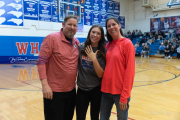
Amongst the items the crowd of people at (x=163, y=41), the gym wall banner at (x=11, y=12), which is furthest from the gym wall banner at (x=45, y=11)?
the crowd of people at (x=163, y=41)

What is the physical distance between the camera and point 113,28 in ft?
6.04

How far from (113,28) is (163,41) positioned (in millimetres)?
14895

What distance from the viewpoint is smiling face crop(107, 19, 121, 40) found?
72.5 inches

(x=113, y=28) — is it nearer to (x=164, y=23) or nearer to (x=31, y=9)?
(x=31, y=9)

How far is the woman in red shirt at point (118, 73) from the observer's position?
5.57 ft

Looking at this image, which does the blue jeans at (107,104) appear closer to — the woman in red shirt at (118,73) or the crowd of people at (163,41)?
the woman in red shirt at (118,73)

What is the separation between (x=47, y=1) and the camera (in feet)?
40.3

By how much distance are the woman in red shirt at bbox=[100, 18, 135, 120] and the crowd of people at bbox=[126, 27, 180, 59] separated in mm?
13010

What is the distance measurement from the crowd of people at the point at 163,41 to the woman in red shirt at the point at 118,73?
1301cm

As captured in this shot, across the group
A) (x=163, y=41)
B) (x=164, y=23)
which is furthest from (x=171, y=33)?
(x=164, y=23)

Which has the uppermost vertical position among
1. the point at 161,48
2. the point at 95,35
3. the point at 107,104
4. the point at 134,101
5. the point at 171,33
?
the point at 171,33

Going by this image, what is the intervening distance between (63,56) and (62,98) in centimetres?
49

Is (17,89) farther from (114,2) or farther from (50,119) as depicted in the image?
(114,2)

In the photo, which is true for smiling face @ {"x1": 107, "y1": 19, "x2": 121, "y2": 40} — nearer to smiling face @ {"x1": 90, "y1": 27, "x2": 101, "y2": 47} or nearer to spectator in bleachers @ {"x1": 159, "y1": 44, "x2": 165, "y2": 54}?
smiling face @ {"x1": 90, "y1": 27, "x2": 101, "y2": 47}
